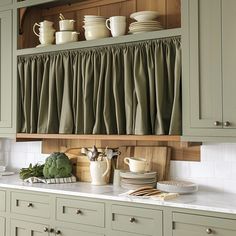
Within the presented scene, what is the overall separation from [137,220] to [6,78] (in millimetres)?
1694

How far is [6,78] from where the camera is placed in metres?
3.36

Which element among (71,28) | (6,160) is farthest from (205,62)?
(6,160)

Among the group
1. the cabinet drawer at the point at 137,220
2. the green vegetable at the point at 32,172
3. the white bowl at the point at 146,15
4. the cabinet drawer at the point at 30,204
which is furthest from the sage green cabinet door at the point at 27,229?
the white bowl at the point at 146,15

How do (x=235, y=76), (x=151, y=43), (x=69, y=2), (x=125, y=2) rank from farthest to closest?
1. (x=69, y=2)
2. (x=125, y=2)
3. (x=151, y=43)
4. (x=235, y=76)

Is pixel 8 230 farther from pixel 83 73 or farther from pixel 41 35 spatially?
pixel 41 35

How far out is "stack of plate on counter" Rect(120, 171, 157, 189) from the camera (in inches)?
108

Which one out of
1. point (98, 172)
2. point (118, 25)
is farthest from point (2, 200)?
point (118, 25)

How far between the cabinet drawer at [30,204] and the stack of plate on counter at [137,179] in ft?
1.91

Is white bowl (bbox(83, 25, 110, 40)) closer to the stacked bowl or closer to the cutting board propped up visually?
the stacked bowl

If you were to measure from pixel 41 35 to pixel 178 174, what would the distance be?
1.57 meters

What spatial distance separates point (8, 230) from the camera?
3.07 m

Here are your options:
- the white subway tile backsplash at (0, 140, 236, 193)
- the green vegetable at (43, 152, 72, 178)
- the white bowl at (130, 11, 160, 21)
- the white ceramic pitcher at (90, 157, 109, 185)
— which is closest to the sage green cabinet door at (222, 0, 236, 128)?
the white subway tile backsplash at (0, 140, 236, 193)

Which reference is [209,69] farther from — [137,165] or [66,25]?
[66,25]

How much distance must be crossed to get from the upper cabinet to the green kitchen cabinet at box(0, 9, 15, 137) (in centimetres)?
154
